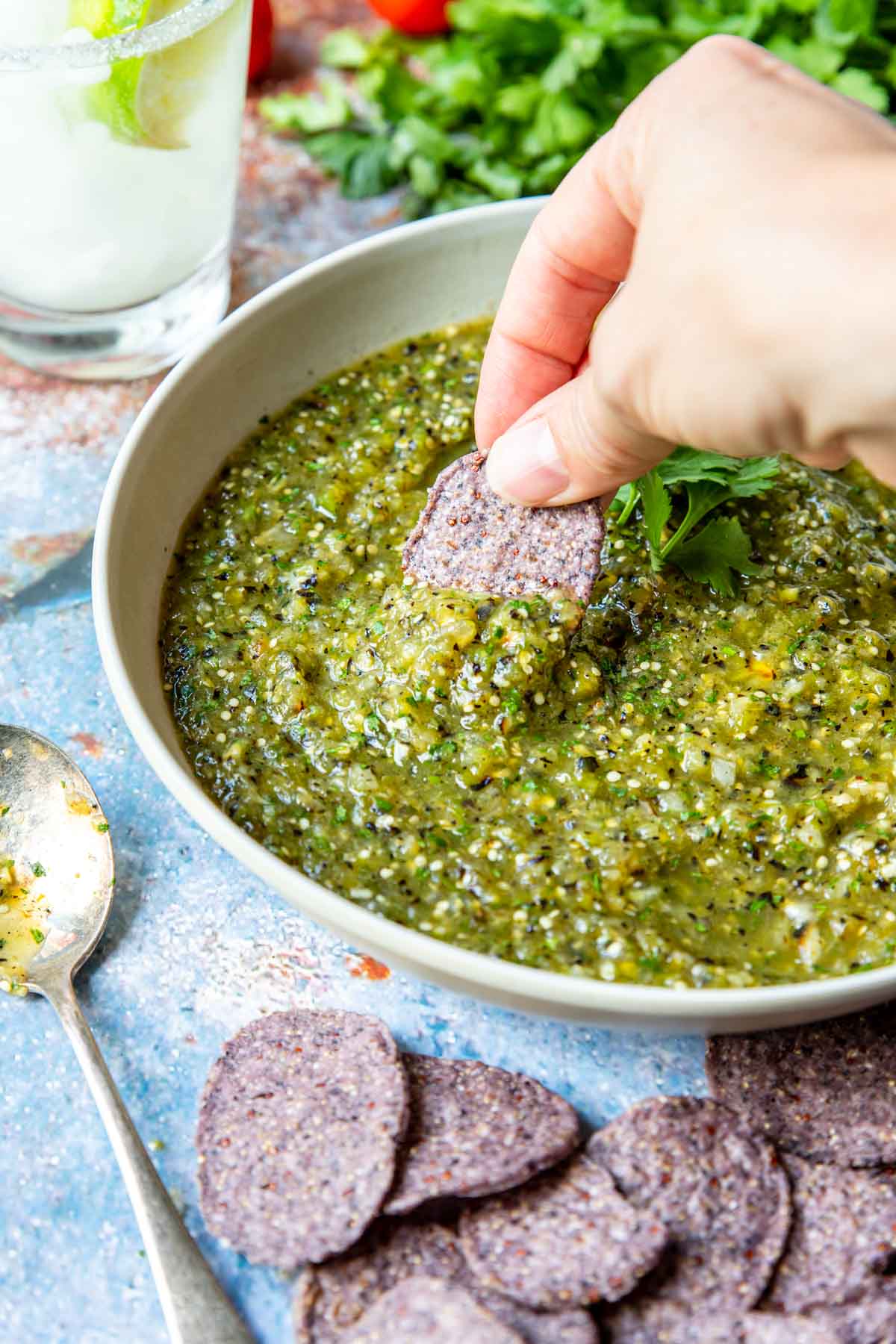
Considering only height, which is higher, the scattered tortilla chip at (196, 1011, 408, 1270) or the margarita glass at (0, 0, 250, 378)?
the margarita glass at (0, 0, 250, 378)

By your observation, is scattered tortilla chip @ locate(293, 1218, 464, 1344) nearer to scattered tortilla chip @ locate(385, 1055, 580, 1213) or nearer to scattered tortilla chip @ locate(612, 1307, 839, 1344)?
scattered tortilla chip @ locate(385, 1055, 580, 1213)

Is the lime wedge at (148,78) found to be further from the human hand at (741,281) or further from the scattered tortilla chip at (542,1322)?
the scattered tortilla chip at (542,1322)

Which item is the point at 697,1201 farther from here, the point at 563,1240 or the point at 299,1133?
the point at 299,1133

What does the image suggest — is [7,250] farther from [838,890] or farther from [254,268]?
[838,890]

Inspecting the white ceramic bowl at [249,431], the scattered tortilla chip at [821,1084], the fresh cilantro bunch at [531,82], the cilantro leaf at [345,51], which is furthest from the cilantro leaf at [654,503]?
the cilantro leaf at [345,51]

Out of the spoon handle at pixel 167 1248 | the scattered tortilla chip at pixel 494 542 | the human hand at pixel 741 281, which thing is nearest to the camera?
the human hand at pixel 741 281

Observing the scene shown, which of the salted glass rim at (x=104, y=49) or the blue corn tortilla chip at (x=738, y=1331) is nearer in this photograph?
the blue corn tortilla chip at (x=738, y=1331)

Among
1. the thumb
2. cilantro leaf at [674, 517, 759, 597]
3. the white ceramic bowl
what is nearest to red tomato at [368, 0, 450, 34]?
the white ceramic bowl

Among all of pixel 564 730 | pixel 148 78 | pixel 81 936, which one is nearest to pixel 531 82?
pixel 148 78
